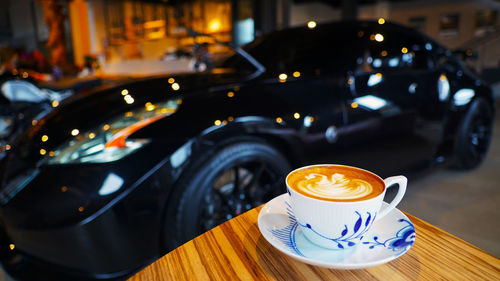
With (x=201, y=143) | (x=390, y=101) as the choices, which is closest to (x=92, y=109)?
(x=201, y=143)

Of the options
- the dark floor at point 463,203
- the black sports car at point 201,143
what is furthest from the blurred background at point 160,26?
the black sports car at point 201,143

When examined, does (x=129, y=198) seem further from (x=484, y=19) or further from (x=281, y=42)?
(x=484, y=19)

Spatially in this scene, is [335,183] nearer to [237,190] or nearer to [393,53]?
[237,190]

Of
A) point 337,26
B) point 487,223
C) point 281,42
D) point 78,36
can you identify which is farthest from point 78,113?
point 78,36

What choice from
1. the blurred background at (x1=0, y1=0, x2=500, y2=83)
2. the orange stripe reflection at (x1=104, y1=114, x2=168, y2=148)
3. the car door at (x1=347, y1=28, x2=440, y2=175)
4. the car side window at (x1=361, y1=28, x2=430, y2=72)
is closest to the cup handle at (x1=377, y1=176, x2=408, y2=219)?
the orange stripe reflection at (x1=104, y1=114, x2=168, y2=148)

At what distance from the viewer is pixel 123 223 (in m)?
0.89

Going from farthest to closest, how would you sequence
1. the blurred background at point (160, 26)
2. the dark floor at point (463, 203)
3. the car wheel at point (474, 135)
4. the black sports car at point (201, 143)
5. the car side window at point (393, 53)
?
the blurred background at point (160, 26)
the car wheel at point (474, 135)
the car side window at point (393, 53)
the dark floor at point (463, 203)
the black sports car at point (201, 143)

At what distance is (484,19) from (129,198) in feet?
40.9

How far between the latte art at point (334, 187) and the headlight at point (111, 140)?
67 cm

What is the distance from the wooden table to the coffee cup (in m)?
0.04

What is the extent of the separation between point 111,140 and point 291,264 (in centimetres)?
77

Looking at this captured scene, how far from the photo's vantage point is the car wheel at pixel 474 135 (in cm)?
194

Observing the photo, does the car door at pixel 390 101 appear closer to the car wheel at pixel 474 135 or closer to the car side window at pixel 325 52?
the car side window at pixel 325 52

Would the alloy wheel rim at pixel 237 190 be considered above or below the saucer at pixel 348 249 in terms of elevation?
below
